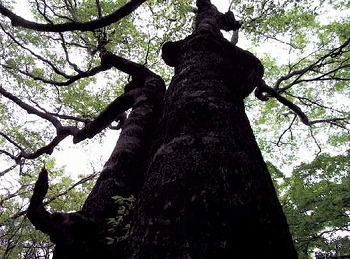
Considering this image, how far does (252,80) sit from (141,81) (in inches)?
93.5

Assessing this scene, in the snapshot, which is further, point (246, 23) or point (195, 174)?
point (246, 23)

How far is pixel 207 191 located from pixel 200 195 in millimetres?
48

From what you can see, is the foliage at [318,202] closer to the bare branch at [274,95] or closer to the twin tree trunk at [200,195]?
the bare branch at [274,95]

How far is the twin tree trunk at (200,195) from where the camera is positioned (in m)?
1.39

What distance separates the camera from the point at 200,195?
1.55m

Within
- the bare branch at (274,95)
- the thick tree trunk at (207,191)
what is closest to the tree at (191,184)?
the thick tree trunk at (207,191)

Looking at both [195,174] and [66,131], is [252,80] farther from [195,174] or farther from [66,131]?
[66,131]

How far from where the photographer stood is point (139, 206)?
1794mm

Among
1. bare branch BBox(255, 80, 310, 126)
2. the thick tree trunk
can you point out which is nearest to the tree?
the thick tree trunk

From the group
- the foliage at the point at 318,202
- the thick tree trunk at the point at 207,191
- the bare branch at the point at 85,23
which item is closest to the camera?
the thick tree trunk at the point at 207,191

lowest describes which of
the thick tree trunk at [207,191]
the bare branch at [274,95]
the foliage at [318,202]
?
the thick tree trunk at [207,191]

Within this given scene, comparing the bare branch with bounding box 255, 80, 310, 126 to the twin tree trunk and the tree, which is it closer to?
the tree

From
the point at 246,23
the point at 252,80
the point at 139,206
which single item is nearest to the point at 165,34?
the point at 246,23

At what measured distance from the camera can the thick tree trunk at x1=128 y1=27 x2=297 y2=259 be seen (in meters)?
1.37
